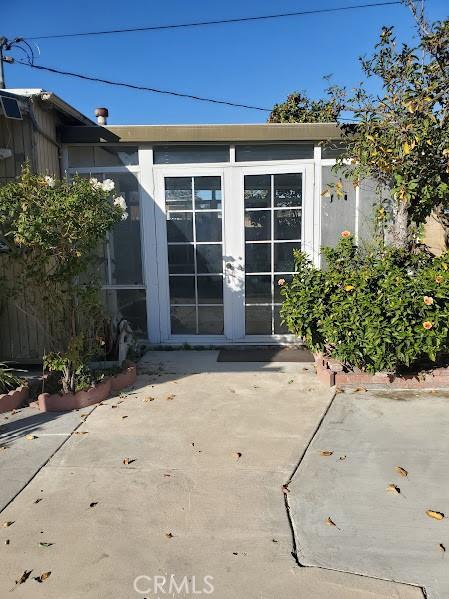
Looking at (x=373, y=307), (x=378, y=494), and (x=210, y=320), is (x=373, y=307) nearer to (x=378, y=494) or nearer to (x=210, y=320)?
(x=378, y=494)

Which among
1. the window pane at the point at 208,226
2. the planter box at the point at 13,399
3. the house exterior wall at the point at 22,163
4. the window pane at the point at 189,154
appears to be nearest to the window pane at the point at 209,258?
the window pane at the point at 208,226

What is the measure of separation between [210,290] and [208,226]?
0.83 m

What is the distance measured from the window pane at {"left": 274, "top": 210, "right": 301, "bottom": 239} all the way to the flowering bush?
1125 mm

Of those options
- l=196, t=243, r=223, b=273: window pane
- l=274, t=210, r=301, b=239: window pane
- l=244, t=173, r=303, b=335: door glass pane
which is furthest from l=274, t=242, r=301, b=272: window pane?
l=196, t=243, r=223, b=273: window pane

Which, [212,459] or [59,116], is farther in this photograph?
[59,116]

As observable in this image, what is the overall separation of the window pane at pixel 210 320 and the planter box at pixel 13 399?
2.47 metres

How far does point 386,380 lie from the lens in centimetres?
445

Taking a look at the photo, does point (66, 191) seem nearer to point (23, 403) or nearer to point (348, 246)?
point (23, 403)

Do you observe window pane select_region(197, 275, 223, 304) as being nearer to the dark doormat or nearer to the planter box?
the dark doormat

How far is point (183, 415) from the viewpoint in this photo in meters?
3.96

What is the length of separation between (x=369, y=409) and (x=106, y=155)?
4345 mm

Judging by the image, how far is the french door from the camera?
5859mm

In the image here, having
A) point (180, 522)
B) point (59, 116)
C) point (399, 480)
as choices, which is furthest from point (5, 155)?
point (399, 480)

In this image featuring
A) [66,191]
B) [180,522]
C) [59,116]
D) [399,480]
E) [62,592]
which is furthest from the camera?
[59,116]
